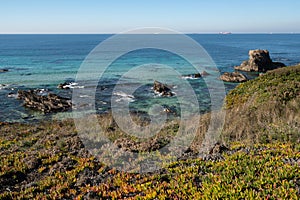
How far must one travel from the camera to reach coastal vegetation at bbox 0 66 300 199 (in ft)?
27.7

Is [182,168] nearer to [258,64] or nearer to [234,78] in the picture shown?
[234,78]

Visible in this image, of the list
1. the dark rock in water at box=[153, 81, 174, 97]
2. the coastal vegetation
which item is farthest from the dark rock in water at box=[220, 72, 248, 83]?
the coastal vegetation

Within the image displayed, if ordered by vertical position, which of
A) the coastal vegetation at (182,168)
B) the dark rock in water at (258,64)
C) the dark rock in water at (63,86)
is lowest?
the dark rock in water at (63,86)

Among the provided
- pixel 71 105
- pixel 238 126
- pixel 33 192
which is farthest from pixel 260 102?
pixel 71 105

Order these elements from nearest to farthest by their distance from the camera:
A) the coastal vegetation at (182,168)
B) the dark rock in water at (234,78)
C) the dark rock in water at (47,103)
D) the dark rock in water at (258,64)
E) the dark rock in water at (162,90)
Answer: the coastal vegetation at (182,168) < the dark rock in water at (47,103) < the dark rock in water at (162,90) < the dark rock in water at (234,78) < the dark rock in water at (258,64)

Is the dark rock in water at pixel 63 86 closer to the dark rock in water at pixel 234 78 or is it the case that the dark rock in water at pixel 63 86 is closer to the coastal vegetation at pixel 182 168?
the coastal vegetation at pixel 182 168

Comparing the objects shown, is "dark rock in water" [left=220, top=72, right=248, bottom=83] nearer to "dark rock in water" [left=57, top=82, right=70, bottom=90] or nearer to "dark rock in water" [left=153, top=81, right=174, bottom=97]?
"dark rock in water" [left=153, top=81, right=174, bottom=97]

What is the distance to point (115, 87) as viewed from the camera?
47156 millimetres

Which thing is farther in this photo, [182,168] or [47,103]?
[47,103]

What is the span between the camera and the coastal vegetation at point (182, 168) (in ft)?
27.7

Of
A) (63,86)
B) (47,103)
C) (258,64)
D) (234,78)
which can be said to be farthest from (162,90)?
(258,64)

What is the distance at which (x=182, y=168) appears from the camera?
1082 centimetres

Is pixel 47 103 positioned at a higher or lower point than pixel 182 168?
lower

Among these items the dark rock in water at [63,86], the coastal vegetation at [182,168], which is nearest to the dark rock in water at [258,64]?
the dark rock in water at [63,86]
